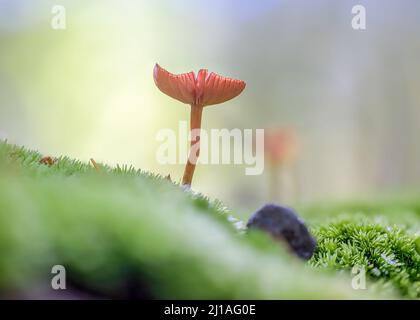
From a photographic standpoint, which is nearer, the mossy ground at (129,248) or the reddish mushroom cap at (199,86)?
the mossy ground at (129,248)

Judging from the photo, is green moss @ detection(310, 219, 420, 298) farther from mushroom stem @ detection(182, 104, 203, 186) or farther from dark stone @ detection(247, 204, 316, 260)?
mushroom stem @ detection(182, 104, 203, 186)

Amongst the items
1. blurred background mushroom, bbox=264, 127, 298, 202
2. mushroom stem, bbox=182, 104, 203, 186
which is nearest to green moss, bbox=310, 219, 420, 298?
mushroom stem, bbox=182, 104, 203, 186

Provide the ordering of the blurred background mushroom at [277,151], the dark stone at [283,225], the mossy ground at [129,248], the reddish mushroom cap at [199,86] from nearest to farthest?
the mossy ground at [129,248] < the dark stone at [283,225] < the reddish mushroom cap at [199,86] < the blurred background mushroom at [277,151]

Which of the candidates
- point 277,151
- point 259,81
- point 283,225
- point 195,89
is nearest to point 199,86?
point 195,89

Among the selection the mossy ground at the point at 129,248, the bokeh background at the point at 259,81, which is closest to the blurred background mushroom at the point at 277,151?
the bokeh background at the point at 259,81

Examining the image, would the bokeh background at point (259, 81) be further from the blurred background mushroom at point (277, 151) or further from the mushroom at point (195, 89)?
the mushroom at point (195, 89)

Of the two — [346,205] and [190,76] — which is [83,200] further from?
[346,205]
